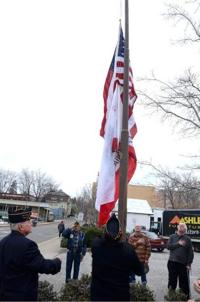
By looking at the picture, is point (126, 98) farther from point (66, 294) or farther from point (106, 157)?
point (66, 294)

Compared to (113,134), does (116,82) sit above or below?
above

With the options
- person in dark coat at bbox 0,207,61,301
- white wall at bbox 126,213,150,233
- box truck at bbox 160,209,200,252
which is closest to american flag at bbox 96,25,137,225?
person in dark coat at bbox 0,207,61,301

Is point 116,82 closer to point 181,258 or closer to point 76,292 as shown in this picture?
point 181,258

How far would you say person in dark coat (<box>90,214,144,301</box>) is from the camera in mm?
4609

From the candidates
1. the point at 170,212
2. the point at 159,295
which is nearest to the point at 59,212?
the point at 170,212

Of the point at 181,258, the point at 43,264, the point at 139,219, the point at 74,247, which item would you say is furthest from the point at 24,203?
the point at 43,264

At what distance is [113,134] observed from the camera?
29.5 ft

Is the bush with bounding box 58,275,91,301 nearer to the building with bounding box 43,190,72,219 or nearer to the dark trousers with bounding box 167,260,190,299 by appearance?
the dark trousers with bounding box 167,260,190,299

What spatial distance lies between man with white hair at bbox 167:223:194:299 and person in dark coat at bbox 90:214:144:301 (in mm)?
5433

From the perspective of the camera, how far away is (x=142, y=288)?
8.72 metres

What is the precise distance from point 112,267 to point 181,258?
18.9 ft

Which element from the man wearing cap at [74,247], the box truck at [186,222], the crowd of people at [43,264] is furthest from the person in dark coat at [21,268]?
the box truck at [186,222]

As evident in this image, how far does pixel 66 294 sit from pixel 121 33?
18.2ft

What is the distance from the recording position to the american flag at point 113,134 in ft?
27.5
